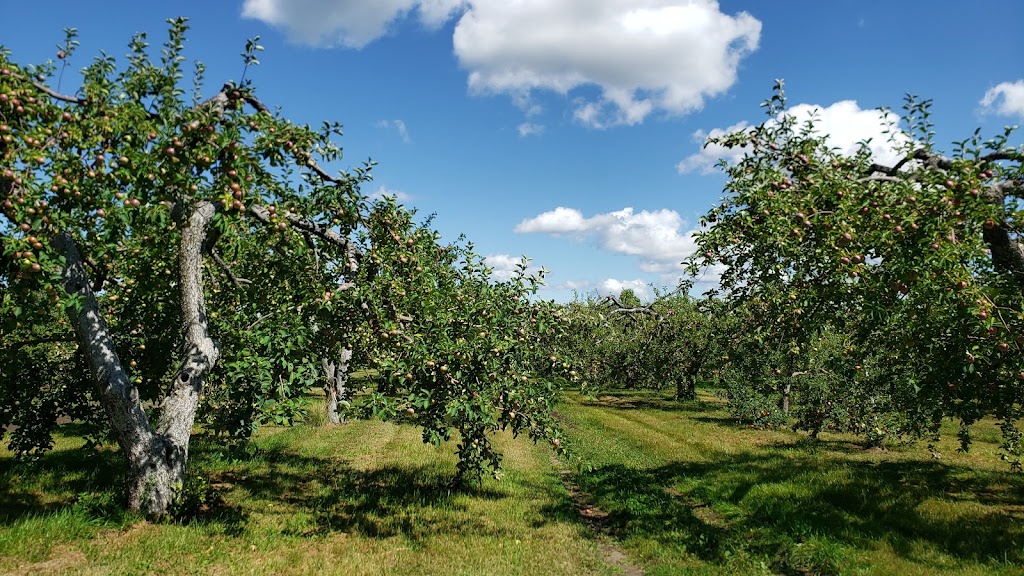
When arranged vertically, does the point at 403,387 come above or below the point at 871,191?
below

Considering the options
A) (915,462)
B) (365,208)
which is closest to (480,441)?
(365,208)

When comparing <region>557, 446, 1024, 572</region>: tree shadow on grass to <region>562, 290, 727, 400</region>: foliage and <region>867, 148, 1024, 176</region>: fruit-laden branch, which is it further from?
<region>562, 290, 727, 400</region>: foliage

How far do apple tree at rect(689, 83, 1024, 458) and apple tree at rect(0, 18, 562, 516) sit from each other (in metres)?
4.28

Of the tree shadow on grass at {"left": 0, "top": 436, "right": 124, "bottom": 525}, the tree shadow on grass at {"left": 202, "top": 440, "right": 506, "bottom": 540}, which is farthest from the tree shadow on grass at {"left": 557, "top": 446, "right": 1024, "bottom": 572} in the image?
the tree shadow on grass at {"left": 0, "top": 436, "right": 124, "bottom": 525}

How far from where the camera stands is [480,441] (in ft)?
36.9

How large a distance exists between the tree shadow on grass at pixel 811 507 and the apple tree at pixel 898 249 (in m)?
2.37

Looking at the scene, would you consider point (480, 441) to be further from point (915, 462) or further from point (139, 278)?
point (915, 462)

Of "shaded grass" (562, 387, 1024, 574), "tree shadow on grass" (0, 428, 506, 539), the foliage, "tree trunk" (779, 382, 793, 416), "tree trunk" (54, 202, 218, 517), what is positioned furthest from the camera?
the foliage

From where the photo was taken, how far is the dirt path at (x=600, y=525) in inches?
354

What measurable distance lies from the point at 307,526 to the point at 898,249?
1092 cm

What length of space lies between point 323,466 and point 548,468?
6587mm

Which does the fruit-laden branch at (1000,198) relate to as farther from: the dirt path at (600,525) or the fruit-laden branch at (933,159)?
the dirt path at (600,525)

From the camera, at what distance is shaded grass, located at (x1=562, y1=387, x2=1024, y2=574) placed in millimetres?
8781

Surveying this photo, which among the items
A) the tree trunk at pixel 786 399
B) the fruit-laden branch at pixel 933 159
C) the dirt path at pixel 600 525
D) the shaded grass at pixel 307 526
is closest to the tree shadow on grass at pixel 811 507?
the dirt path at pixel 600 525
